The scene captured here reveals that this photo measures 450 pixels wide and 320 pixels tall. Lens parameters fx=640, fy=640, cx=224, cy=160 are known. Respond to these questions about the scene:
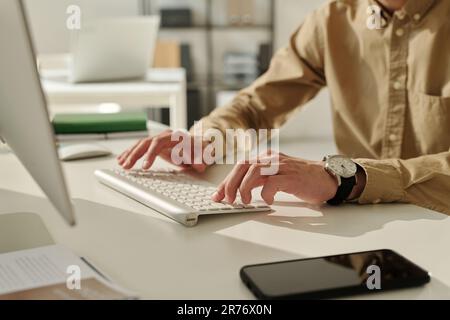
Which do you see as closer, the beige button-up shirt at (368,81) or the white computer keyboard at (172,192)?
the white computer keyboard at (172,192)

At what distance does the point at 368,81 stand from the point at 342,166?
1.89 ft

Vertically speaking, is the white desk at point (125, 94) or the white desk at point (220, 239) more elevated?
the white desk at point (220, 239)

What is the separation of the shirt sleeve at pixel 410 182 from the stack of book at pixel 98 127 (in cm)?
79

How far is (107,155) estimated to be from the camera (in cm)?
146

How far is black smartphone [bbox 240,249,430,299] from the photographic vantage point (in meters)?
0.67

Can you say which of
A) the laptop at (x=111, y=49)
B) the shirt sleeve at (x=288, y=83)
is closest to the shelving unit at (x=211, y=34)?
the laptop at (x=111, y=49)

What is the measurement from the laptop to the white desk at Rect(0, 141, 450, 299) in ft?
5.97

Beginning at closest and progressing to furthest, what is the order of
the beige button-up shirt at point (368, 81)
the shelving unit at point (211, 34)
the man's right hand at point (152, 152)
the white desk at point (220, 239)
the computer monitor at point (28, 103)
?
the computer monitor at point (28, 103), the white desk at point (220, 239), the man's right hand at point (152, 152), the beige button-up shirt at point (368, 81), the shelving unit at point (211, 34)

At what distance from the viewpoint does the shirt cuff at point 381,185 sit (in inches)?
40.9

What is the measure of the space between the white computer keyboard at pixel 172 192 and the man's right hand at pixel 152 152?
0.04 metres

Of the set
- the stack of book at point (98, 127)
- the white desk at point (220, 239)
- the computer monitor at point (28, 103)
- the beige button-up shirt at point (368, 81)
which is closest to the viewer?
the computer monitor at point (28, 103)

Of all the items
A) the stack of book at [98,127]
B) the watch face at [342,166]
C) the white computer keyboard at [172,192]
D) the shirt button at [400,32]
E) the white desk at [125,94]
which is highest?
the shirt button at [400,32]

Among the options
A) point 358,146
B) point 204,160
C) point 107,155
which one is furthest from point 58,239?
point 358,146

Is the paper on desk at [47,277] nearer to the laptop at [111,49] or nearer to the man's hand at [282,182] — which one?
the man's hand at [282,182]
